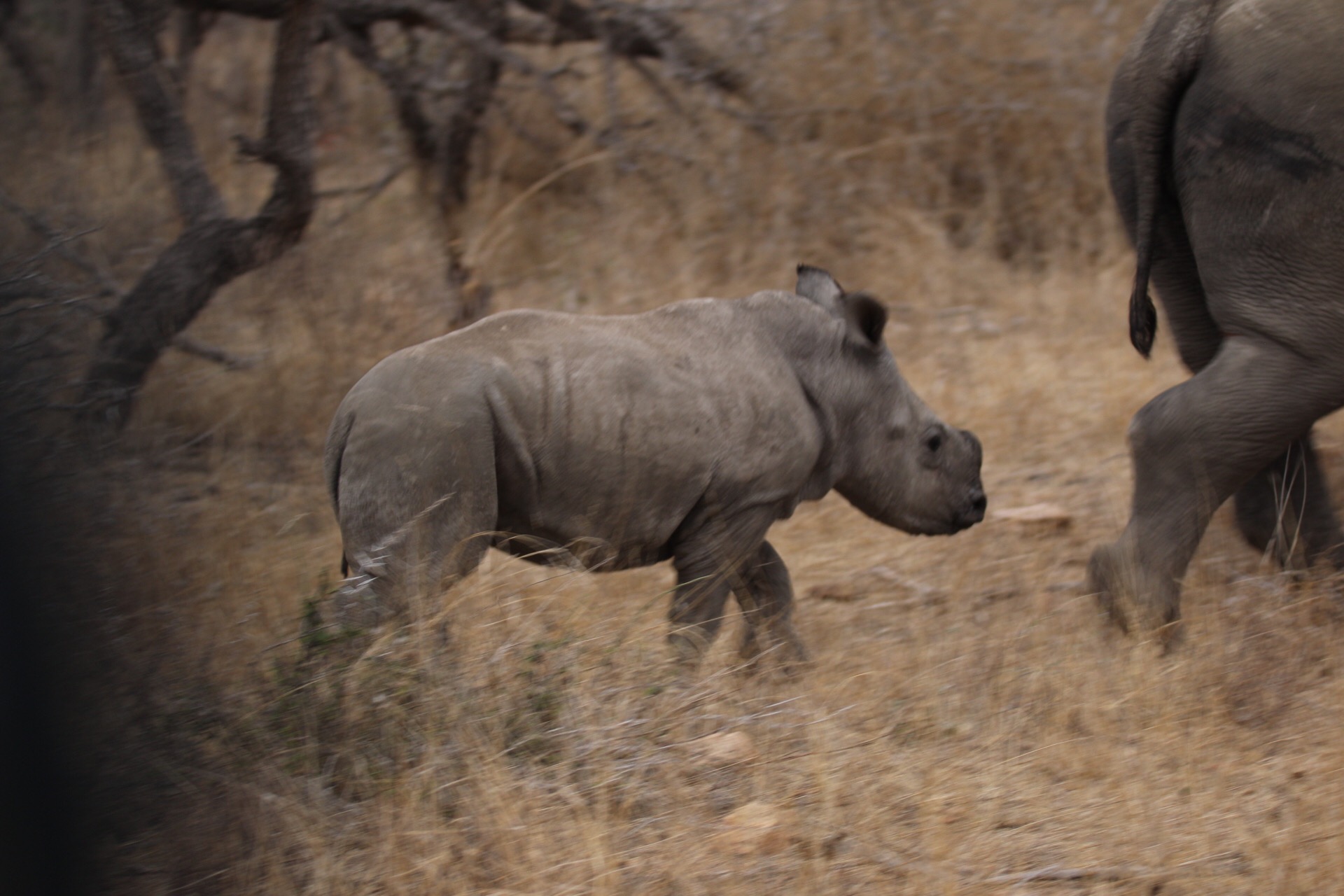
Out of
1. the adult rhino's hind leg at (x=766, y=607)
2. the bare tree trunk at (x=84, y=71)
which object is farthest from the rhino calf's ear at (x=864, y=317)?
the bare tree trunk at (x=84, y=71)

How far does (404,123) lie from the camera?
869cm

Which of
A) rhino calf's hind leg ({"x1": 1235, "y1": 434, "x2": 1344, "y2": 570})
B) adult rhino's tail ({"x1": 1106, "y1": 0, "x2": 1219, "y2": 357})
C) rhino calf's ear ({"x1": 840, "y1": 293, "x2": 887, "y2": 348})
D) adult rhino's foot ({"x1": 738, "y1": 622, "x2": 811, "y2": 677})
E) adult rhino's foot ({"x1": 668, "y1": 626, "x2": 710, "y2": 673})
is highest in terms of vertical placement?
adult rhino's tail ({"x1": 1106, "y1": 0, "x2": 1219, "y2": 357})

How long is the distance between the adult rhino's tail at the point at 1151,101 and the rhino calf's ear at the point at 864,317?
84 cm

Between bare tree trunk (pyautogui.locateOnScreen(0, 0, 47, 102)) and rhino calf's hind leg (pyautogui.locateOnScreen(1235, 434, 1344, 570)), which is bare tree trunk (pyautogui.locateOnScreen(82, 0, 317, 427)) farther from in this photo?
rhino calf's hind leg (pyautogui.locateOnScreen(1235, 434, 1344, 570))

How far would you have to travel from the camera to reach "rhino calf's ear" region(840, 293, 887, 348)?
4688mm

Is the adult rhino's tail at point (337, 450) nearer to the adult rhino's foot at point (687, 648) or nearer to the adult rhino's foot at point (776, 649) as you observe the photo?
the adult rhino's foot at point (687, 648)

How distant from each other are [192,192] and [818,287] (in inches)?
123

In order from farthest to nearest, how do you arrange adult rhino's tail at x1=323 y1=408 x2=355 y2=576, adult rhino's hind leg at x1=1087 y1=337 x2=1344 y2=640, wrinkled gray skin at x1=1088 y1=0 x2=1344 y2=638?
1. adult rhino's hind leg at x1=1087 y1=337 x2=1344 y2=640
2. wrinkled gray skin at x1=1088 y1=0 x2=1344 y2=638
3. adult rhino's tail at x1=323 y1=408 x2=355 y2=576

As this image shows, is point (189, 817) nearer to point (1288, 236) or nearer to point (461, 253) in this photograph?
point (1288, 236)

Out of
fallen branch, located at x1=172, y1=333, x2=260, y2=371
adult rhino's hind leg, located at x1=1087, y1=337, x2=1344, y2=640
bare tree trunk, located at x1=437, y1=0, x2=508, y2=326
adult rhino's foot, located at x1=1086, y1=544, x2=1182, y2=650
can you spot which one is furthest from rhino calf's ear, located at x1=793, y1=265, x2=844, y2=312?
bare tree trunk, located at x1=437, y1=0, x2=508, y2=326

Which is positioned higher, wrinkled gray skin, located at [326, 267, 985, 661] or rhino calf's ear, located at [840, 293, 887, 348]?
rhino calf's ear, located at [840, 293, 887, 348]

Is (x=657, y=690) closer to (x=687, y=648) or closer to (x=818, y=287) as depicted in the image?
(x=687, y=648)

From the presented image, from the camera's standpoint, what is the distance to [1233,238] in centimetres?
432

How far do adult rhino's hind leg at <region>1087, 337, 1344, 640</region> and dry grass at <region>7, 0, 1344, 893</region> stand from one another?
21 centimetres
